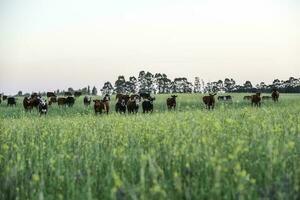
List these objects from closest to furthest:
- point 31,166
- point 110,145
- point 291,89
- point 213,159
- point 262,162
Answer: point 213,159 → point 262,162 → point 31,166 → point 110,145 → point 291,89

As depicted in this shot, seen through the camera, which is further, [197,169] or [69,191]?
[197,169]

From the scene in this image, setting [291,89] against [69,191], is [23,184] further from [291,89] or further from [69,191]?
[291,89]

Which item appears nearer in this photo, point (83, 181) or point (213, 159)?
point (213, 159)

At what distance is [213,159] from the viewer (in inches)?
173

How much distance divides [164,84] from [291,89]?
5765 cm

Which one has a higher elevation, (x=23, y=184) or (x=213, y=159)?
(x=213, y=159)

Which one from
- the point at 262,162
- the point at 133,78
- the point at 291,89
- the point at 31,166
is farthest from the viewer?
the point at 133,78

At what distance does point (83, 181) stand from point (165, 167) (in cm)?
107

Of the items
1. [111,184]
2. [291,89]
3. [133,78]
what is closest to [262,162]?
[111,184]

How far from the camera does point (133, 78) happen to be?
17325 centimetres

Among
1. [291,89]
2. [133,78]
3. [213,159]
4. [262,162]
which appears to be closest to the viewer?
[213,159]

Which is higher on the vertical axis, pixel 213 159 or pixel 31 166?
pixel 213 159

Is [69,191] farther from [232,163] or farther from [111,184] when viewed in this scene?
[232,163]

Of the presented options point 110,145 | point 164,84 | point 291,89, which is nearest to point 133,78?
point 164,84
